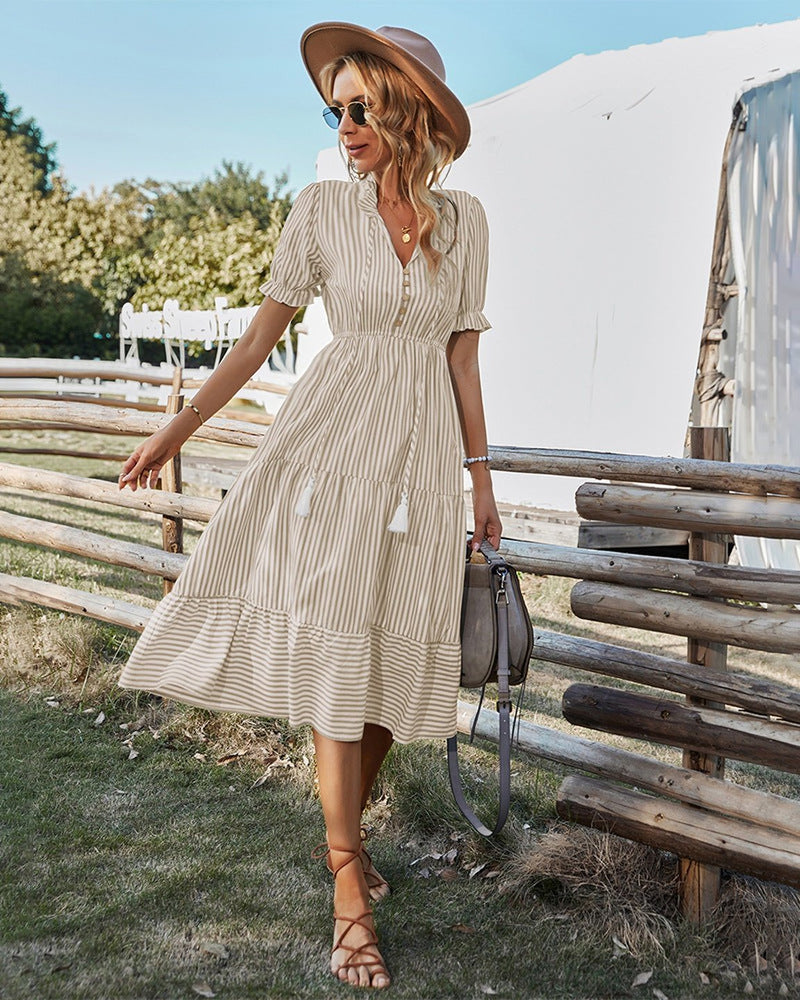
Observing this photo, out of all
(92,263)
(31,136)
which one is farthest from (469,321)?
(31,136)

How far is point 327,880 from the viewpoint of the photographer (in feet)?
9.36

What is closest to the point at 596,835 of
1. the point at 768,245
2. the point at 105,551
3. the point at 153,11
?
the point at 105,551

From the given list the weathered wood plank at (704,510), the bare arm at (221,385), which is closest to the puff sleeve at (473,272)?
the bare arm at (221,385)

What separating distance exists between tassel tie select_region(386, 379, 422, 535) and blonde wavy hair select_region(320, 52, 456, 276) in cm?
33

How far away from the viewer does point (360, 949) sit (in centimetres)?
237

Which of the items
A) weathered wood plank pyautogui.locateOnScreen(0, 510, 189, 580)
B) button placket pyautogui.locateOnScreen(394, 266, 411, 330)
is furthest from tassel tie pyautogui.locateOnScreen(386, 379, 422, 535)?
weathered wood plank pyautogui.locateOnScreen(0, 510, 189, 580)

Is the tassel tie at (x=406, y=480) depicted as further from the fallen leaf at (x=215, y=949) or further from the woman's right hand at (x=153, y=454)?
the fallen leaf at (x=215, y=949)

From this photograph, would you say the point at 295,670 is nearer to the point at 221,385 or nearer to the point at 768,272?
the point at 221,385

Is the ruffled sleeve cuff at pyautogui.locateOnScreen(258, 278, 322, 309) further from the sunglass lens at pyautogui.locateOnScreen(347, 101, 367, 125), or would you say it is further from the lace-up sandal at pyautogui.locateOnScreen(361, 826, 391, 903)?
the lace-up sandal at pyautogui.locateOnScreen(361, 826, 391, 903)

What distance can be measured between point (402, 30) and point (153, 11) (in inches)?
2178

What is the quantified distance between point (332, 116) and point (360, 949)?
2042 millimetres

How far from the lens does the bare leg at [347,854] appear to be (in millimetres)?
2336

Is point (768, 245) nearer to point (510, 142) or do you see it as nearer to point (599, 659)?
point (510, 142)

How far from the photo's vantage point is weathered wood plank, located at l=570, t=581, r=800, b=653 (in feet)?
8.91
